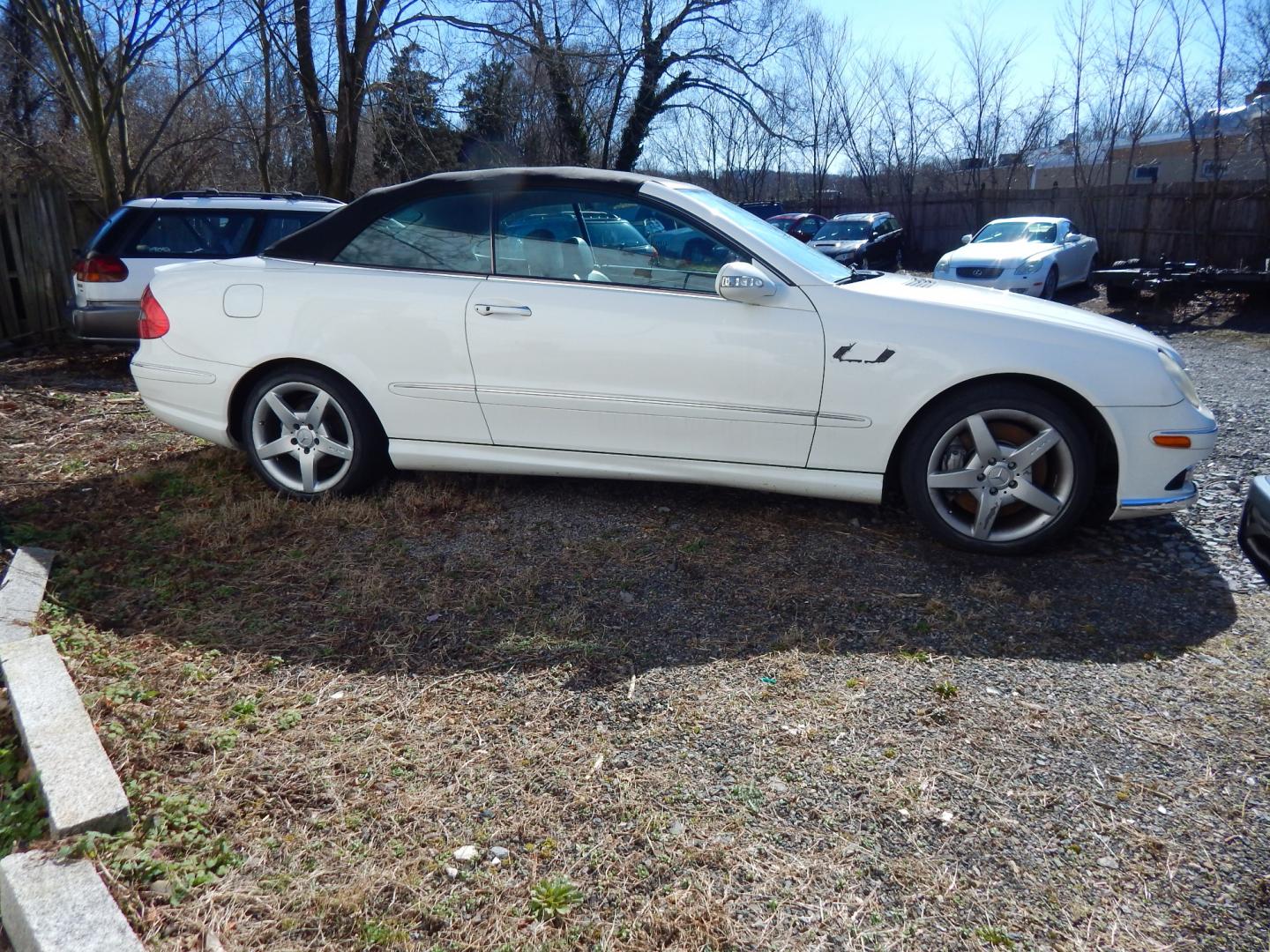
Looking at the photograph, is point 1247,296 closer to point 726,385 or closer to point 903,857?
point 726,385

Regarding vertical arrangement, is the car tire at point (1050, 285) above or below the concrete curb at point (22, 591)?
above

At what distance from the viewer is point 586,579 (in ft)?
12.5

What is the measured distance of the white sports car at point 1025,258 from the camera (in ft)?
49.5

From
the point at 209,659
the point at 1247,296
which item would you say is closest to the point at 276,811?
the point at 209,659

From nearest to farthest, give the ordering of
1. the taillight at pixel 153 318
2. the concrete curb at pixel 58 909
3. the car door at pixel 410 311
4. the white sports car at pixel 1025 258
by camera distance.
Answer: the concrete curb at pixel 58 909
the car door at pixel 410 311
the taillight at pixel 153 318
the white sports car at pixel 1025 258

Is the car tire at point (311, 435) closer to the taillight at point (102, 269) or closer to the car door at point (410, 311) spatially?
the car door at point (410, 311)

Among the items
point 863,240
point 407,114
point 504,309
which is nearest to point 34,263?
Answer: point 407,114

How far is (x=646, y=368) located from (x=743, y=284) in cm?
57

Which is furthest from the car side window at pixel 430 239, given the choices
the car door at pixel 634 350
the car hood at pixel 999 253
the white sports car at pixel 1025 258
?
the car hood at pixel 999 253

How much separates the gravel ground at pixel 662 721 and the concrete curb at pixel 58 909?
8 centimetres

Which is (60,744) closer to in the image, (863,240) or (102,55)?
(102,55)

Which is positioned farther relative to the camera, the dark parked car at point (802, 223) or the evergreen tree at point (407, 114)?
the dark parked car at point (802, 223)

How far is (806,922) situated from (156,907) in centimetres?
149

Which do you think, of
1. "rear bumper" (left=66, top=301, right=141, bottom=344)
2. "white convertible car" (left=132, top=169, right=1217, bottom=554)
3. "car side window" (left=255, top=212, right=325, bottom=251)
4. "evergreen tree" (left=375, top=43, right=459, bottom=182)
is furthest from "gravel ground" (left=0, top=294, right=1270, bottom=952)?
"evergreen tree" (left=375, top=43, right=459, bottom=182)
